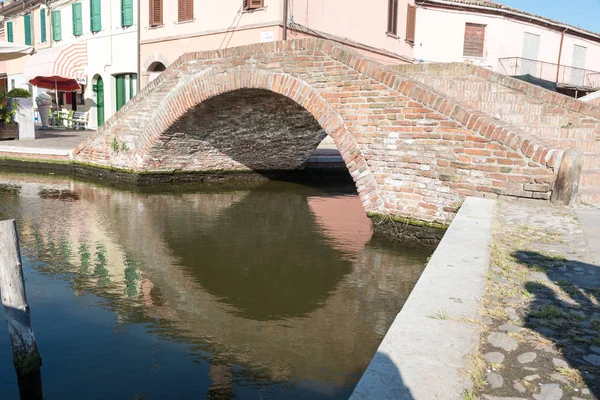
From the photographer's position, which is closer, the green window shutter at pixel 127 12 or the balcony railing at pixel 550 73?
the green window shutter at pixel 127 12

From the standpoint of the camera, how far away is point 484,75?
8.03 m

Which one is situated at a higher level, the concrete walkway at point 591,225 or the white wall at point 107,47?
the white wall at point 107,47

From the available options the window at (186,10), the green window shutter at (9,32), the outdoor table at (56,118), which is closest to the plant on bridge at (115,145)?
the window at (186,10)

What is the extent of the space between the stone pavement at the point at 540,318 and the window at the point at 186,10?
13995 mm

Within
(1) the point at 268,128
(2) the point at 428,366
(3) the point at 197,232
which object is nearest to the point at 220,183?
(1) the point at 268,128

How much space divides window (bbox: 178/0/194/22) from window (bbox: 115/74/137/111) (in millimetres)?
3617

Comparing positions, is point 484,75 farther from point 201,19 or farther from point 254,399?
point 201,19

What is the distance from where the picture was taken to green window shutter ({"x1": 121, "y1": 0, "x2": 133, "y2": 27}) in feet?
58.6

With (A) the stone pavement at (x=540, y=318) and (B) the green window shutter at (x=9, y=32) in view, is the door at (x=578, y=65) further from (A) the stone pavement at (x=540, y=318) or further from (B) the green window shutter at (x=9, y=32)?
(B) the green window shutter at (x=9, y=32)

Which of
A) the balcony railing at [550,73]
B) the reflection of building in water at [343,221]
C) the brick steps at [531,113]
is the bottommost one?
the reflection of building in water at [343,221]

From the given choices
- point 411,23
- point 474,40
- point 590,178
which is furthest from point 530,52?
point 590,178

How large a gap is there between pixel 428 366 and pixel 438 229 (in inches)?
179

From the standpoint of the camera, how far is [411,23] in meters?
19.6

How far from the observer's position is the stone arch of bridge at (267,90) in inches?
275
